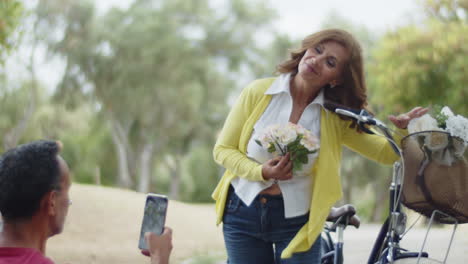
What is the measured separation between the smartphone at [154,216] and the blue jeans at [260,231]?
92 centimetres

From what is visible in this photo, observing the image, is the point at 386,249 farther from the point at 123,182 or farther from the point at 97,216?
the point at 123,182

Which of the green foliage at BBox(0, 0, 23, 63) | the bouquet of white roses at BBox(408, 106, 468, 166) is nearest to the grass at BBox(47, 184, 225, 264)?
the green foliage at BBox(0, 0, 23, 63)

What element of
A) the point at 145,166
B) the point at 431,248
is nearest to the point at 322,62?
the point at 431,248

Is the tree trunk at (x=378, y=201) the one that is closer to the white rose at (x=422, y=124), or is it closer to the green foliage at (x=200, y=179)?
the green foliage at (x=200, y=179)

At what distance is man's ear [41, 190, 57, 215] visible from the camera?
1816 millimetres

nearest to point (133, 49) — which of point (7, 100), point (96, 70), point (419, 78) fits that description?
point (96, 70)

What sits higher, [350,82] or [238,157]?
[350,82]

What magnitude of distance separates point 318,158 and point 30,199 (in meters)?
1.42

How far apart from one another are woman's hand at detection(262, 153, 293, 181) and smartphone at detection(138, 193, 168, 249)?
791 millimetres

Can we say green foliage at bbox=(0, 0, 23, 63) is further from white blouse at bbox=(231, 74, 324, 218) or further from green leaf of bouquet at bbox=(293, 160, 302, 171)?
green leaf of bouquet at bbox=(293, 160, 302, 171)

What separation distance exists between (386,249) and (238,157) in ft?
2.96

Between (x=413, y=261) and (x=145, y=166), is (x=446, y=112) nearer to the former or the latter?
(x=413, y=261)

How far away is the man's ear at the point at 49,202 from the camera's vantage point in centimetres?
182

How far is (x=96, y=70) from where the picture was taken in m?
30.2
